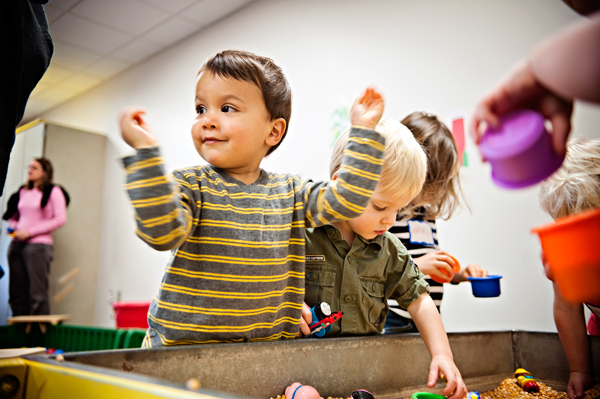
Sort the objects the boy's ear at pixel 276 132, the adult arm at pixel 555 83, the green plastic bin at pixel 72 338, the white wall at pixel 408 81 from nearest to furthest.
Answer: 1. the adult arm at pixel 555 83
2. the boy's ear at pixel 276 132
3. the white wall at pixel 408 81
4. the green plastic bin at pixel 72 338

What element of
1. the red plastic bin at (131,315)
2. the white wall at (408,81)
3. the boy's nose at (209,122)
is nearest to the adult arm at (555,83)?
the boy's nose at (209,122)

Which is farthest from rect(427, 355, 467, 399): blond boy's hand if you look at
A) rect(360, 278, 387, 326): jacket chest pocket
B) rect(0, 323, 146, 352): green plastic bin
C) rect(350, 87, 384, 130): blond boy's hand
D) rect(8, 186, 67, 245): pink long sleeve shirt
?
rect(8, 186, 67, 245): pink long sleeve shirt

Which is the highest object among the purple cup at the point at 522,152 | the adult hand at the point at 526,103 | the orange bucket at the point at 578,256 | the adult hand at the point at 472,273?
the adult hand at the point at 526,103

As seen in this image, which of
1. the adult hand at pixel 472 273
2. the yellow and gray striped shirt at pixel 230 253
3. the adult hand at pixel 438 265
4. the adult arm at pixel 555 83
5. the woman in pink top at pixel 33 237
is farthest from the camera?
the woman in pink top at pixel 33 237

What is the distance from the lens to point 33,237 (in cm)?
349

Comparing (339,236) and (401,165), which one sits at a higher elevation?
(401,165)

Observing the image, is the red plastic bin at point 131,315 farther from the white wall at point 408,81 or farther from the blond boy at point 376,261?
the blond boy at point 376,261

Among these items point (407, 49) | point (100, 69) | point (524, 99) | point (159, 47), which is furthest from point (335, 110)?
point (100, 69)

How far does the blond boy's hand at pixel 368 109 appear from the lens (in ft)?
2.30

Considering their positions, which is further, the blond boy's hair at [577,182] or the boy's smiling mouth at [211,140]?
the boy's smiling mouth at [211,140]

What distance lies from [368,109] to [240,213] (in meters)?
0.27

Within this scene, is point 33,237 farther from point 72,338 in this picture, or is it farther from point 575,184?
point 575,184

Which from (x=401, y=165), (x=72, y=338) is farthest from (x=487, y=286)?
(x=72, y=338)

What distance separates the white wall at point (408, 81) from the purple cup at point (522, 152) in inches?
56.2
